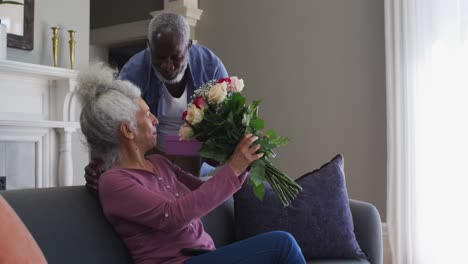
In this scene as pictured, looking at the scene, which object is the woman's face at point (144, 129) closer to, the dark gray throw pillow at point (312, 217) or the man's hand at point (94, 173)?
the man's hand at point (94, 173)

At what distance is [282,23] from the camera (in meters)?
4.27

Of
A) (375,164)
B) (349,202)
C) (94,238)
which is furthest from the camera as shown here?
(375,164)

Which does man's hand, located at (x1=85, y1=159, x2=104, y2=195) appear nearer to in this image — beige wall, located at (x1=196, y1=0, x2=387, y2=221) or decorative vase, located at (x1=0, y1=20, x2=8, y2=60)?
decorative vase, located at (x1=0, y1=20, x2=8, y2=60)

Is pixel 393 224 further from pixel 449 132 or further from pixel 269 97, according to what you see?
pixel 269 97

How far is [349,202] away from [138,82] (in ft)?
3.81

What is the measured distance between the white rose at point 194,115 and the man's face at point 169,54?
472 mm

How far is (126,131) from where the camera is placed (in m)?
1.72

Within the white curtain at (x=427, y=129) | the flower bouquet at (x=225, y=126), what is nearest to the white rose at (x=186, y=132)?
the flower bouquet at (x=225, y=126)

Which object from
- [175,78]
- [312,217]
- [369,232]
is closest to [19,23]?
[175,78]

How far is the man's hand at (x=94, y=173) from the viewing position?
5.63ft

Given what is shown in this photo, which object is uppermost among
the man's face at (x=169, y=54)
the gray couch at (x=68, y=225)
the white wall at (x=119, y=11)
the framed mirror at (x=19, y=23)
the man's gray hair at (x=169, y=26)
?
the white wall at (x=119, y=11)

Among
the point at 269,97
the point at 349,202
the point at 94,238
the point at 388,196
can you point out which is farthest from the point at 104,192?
the point at 269,97

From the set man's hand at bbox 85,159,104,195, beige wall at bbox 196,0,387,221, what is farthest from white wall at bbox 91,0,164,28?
man's hand at bbox 85,159,104,195

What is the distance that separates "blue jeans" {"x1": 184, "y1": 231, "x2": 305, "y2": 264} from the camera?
160 centimetres
